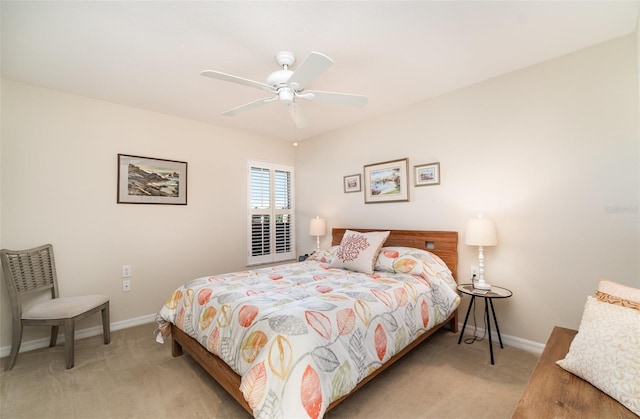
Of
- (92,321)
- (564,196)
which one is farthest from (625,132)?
(92,321)

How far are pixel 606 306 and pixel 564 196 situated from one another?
1.27 m

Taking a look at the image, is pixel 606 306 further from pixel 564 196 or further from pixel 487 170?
pixel 487 170

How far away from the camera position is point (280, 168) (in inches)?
179

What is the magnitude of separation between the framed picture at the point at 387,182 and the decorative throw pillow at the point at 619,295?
1925 millimetres

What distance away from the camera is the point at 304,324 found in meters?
1.50

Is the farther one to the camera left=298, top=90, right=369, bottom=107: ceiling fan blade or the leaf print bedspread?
left=298, top=90, right=369, bottom=107: ceiling fan blade

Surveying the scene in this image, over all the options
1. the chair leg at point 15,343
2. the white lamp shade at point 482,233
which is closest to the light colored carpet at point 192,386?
the chair leg at point 15,343

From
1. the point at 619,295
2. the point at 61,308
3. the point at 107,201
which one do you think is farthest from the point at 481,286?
the point at 107,201

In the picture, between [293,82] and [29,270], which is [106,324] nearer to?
[29,270]

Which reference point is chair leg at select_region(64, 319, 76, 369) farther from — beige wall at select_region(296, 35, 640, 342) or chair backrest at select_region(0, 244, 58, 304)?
beige wall at select_region(296, 35, 640, 342)

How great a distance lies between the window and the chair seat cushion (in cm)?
194

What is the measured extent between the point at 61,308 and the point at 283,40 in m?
2.80

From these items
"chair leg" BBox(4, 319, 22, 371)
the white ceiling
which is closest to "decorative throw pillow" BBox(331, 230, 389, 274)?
the white ceiling

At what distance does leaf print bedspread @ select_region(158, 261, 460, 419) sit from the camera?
4.32 ft
